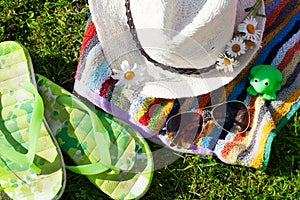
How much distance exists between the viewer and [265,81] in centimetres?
152

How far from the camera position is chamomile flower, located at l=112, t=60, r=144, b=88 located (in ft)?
4.99

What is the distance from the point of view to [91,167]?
5.02 feet

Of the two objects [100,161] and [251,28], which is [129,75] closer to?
[100,161]

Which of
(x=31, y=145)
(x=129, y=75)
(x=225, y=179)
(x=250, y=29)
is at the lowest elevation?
(x=225, y=179)

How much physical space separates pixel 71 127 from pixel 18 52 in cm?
28

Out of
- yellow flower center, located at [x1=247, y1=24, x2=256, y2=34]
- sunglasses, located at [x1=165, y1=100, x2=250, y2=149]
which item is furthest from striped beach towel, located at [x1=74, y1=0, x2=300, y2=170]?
yellow flower center, located at [x1=247, y1=24, x2=256, y2=34]

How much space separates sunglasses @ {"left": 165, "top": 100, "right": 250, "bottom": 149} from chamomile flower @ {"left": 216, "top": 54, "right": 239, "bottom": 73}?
0.11m

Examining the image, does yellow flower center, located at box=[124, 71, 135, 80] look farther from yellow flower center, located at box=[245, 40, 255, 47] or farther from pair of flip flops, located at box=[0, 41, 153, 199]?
yellow flower center, located at box=[245, 40, 255, 47]

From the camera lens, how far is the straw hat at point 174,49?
1.36m

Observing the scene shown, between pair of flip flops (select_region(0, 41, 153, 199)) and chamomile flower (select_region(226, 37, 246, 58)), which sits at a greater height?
chamomile flower (select_region(226, 37, 246, 58))

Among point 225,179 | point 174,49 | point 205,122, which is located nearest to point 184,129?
point 205,122

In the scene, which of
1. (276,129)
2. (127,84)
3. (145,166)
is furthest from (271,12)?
Result: (145,166)

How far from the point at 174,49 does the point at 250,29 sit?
0.89 feet

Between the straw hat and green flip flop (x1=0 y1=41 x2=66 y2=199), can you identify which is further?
green flip flop (x1=0 y1=41 x2=66 y2=199)
